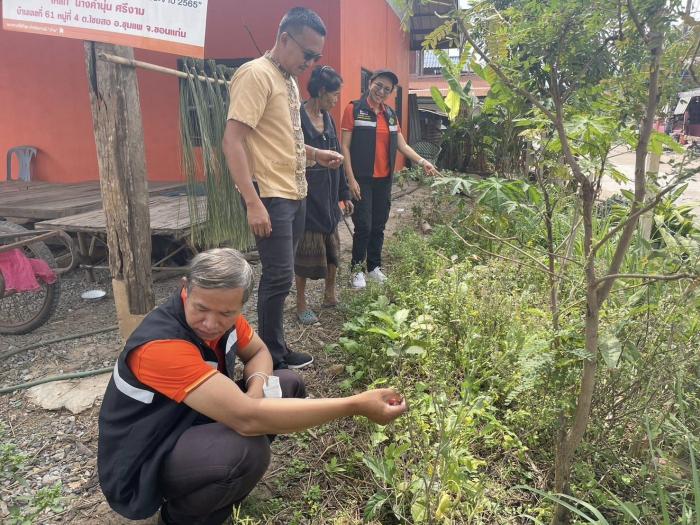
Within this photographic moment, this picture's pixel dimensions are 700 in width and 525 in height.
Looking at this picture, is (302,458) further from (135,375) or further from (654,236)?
(654,236)

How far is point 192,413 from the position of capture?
1678 millimetres

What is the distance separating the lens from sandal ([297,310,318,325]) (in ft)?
11.1

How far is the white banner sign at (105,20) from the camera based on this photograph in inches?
90.6

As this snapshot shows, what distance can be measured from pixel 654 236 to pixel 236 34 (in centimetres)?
505

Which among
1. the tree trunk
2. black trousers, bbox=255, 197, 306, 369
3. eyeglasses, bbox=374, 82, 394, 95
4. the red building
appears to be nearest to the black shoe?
black trousers, bbox=255, 197, 306, 369

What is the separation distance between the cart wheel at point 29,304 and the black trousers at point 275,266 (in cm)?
195

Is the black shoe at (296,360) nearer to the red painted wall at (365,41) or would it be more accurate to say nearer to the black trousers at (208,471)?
the black trousers at (208,471)

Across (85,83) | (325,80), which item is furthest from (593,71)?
(85,83)

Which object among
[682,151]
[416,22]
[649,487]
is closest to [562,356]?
[649,487]

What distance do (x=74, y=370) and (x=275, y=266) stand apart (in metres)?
1.48

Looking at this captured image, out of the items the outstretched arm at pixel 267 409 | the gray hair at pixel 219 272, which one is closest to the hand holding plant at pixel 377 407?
the outstretched arm at pixel 267 409

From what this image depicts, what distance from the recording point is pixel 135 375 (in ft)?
5.13

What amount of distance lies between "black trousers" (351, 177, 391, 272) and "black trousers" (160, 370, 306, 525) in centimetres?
237

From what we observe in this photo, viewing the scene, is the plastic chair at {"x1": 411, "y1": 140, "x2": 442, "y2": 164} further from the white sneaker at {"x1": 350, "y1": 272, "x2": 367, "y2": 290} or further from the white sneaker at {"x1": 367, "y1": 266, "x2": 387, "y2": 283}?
the white sneaker at {"x1": 350, "y1": 272, "x2": 367, "y2": 290}
